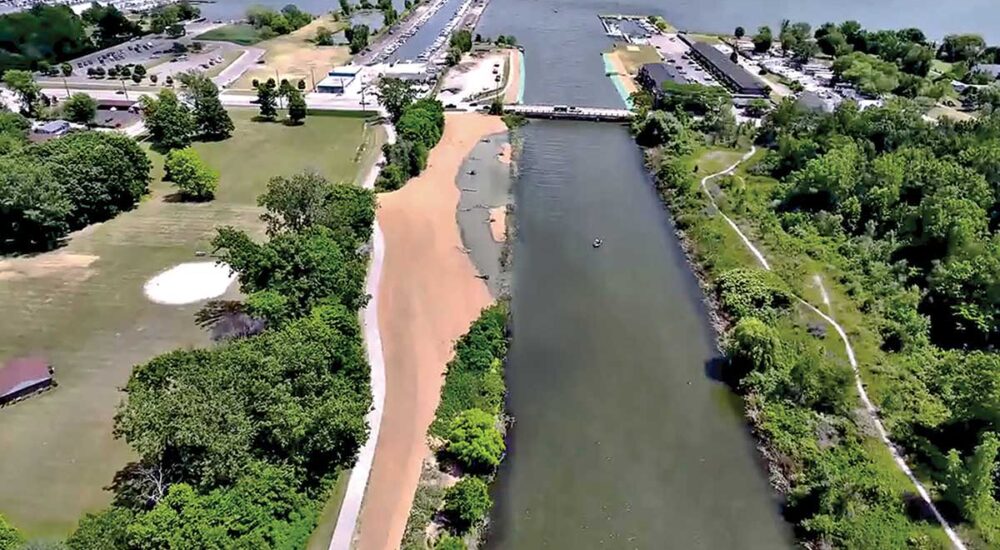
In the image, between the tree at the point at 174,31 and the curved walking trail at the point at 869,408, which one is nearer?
the curved walking trail at the point at 869,408

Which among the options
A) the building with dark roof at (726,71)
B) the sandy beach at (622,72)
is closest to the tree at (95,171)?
the sandy beach at (622,72)

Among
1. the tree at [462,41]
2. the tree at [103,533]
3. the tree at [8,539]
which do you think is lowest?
the tree at [8,539]

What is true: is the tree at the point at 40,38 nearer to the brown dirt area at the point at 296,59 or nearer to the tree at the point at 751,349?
the brown dirt area at the point at 296,59

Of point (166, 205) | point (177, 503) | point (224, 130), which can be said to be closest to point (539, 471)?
point (177, 503)

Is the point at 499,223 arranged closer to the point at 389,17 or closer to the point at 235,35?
the point at 389,17

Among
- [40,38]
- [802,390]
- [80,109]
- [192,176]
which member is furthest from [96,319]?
[40,38]

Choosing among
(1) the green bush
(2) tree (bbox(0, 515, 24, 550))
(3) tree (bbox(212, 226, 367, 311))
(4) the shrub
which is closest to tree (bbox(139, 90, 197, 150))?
(3) tree (bbox(212, 226, 367, 311))
